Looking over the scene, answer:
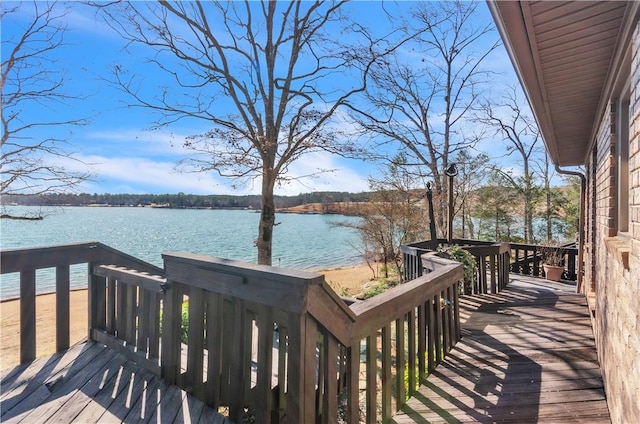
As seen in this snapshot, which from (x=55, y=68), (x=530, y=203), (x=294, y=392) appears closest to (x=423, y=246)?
(x=294, y=392)

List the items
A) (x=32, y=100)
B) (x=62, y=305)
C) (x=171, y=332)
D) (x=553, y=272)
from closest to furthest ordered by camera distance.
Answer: (x=171, y=332) < (x=62, y=305) < (x=32, y=100) < (x=553, y=272)

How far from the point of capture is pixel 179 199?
18203 mm

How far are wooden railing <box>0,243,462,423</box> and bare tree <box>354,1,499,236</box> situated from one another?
11.7m

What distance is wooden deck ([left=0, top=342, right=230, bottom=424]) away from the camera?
189 centimetres

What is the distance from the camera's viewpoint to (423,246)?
7.34 metres

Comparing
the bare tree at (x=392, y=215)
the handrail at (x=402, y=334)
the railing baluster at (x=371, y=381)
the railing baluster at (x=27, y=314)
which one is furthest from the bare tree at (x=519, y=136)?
the railing baluster at (x=27, y=314)

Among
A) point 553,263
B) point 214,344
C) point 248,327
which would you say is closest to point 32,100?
point 214,344

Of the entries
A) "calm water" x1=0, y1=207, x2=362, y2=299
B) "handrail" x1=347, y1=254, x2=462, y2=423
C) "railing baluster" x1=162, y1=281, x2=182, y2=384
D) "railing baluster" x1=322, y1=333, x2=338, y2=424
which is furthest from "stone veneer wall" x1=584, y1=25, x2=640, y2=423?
"calm water" x1=0, y1=207, x2=362, y2=299

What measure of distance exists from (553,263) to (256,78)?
8.17 meters

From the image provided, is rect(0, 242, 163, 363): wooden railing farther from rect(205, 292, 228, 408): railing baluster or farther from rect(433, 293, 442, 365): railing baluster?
rect(433, 293, 442, 365): railing baluster

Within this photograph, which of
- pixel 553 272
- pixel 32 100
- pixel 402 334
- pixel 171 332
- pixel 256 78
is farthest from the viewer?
pixel 256 78

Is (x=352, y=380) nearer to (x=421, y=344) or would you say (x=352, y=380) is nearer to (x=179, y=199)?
(x=421, y=344)

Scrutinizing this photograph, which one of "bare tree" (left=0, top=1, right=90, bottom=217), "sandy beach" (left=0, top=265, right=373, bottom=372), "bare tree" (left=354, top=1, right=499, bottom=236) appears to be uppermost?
"bare tree" (left=354, top=1, right=499, bottom=236)

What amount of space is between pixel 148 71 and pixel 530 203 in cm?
1687
